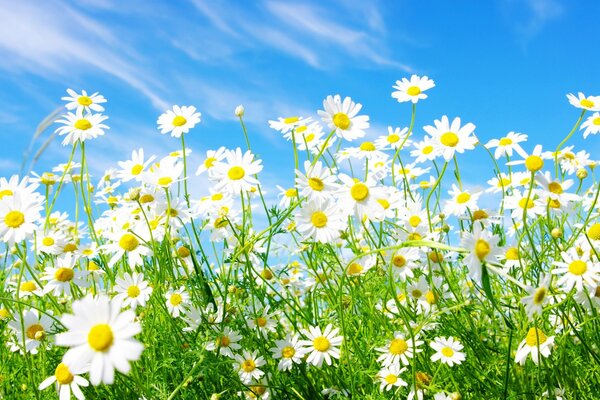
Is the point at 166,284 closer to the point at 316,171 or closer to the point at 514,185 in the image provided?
the point at 316,171

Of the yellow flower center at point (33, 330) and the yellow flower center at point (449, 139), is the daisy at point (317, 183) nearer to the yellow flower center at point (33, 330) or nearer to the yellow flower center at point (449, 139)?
the yellow flower center at point (449, 139)

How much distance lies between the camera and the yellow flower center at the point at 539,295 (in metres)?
1.76

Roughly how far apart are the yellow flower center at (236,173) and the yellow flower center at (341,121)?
1.26ft

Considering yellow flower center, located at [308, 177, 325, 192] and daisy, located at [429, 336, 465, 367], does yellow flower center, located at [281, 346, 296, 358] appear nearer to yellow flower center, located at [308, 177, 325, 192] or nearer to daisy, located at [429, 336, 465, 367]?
daisy, located at [429, 336, 465, 367]

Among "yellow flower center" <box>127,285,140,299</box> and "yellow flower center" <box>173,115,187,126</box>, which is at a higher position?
"yellow flower center" <box>173,115,187,126</box>

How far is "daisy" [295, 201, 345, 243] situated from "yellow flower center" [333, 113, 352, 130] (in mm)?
359

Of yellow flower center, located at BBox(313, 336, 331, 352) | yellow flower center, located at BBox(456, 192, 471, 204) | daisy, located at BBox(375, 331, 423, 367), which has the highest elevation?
yellow flower center, located at BBox(456, 192, 471, 204)

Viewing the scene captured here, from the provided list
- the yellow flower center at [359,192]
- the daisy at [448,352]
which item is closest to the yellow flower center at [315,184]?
the yellow flower center at [359,192]

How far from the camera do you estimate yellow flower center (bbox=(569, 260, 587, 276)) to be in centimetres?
230

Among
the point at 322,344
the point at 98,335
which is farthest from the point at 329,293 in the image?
the point at 98,335

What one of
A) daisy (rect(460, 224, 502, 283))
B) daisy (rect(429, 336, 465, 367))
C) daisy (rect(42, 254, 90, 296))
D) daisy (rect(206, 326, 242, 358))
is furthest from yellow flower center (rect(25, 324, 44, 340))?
daisy (rect(460, 224, 502, 283))

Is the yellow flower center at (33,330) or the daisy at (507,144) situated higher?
the daisy at (507,144)

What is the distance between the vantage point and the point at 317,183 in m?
2.33

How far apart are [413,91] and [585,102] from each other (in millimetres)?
757
